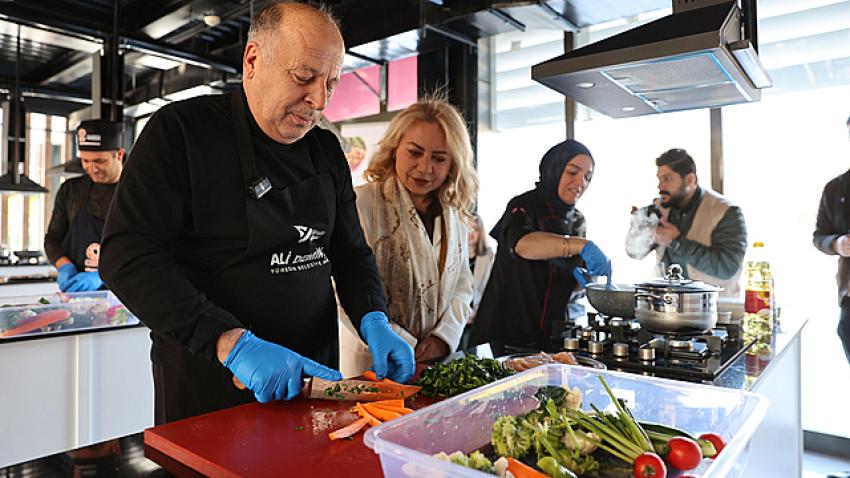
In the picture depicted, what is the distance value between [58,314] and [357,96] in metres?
3.48

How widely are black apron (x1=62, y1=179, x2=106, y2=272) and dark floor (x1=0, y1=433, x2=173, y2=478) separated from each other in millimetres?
2860

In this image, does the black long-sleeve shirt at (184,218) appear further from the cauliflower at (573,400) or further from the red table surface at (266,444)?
the cauliflower at (573,400)

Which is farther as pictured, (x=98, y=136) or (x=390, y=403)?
(x=98, y=136)

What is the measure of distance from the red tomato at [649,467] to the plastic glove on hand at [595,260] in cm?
154

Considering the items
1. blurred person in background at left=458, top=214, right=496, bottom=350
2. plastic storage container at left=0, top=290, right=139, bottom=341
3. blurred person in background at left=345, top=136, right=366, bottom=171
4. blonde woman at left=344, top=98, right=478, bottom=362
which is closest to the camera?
blonde woman at left=344, top=98, right=478, bottom=362

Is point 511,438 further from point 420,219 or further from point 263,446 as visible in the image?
point 420,219

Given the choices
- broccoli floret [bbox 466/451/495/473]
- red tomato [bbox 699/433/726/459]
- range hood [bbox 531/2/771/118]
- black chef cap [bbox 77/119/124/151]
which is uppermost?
black chef cap [bbox 77/119/124/151]

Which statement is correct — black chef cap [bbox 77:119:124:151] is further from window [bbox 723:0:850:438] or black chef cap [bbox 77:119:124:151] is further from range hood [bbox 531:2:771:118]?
window [bbox 723:0:850:438]

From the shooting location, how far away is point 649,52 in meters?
1.57

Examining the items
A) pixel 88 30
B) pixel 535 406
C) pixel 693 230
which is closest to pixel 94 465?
pixel 535 406

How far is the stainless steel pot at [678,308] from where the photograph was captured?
1.57m

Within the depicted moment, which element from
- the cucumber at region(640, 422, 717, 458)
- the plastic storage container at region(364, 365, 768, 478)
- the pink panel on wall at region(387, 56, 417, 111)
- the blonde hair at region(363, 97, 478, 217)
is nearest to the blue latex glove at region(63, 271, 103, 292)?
the blonde hair at region(363, 97, 478, 217)

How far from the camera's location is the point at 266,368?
1.16 meters

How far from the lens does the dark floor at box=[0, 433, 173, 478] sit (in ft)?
2.81
